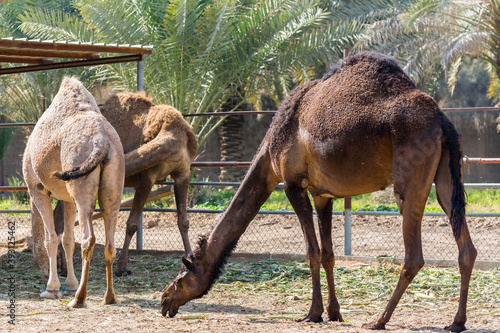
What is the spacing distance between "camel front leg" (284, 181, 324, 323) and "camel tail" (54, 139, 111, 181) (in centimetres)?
165

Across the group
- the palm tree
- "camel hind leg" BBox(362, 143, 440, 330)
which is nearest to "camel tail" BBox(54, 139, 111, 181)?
"camel hind leg" BBox(362, 143, 440, 330)

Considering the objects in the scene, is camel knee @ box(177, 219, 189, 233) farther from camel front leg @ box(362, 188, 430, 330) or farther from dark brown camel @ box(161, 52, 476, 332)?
camel front leg @ box(362, 188, 430, 330)

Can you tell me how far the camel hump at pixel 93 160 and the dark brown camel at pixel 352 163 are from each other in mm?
1147

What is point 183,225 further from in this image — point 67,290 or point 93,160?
point 93,160

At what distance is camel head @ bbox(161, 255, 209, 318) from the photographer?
4.91 metres

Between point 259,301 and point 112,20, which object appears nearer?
point 259,301

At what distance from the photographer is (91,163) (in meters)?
5.12

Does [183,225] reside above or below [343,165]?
below

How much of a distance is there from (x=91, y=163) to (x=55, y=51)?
2.62m

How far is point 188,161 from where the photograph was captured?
791 centimetres

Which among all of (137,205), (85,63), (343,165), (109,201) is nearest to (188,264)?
(109,201)

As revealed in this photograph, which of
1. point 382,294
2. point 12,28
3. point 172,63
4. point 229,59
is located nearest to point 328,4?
point 229,59

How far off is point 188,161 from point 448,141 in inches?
173

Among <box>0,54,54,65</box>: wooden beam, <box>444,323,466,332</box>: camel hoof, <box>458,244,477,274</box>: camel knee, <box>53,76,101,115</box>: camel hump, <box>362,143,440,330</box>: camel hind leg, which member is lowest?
<box>444,323,466,332</box>: camel hoof
